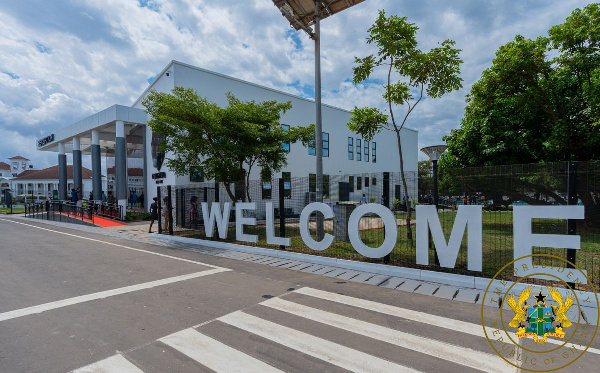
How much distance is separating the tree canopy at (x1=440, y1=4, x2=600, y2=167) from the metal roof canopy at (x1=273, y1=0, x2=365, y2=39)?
7041mm

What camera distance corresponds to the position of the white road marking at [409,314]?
163 inches

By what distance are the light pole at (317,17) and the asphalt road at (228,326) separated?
4.88 m

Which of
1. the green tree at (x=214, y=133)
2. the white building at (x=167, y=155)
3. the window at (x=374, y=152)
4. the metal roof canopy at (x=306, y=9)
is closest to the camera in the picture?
the metal roof canopy at (x=306, y=9)

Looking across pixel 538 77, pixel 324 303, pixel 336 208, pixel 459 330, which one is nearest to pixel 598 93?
pixel 538 77

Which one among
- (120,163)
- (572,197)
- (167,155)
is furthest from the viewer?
(120,163)

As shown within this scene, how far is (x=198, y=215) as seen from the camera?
14.1 meters

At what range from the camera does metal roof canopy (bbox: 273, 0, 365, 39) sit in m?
10.7

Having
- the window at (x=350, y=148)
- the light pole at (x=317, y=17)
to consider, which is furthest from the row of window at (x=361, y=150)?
the light pole at (x=317, y=17)

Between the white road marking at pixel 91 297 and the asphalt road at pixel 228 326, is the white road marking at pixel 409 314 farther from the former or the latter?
the white road marking at pixel 91 297

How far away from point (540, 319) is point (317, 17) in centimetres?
1075

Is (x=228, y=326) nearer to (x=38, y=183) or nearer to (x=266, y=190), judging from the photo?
(x=266, y=190)

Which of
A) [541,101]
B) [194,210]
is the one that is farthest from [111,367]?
[541,101]

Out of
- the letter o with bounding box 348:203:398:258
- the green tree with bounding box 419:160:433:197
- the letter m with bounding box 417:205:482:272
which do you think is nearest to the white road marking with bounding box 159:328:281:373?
the letter o with bounding box 348:203:398:258

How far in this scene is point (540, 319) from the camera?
424cm
